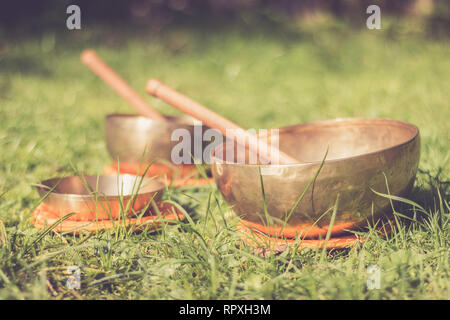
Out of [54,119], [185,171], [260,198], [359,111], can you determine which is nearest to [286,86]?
[359,111]

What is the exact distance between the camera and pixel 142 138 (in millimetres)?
2152

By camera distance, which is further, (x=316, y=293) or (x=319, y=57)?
(x=319, y=57)

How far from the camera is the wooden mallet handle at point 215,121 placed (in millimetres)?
1602

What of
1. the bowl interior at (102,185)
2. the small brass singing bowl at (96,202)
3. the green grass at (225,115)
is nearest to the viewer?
the green grass at (225,115)

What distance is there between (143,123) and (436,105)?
213 cm

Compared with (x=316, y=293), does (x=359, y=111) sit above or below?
above

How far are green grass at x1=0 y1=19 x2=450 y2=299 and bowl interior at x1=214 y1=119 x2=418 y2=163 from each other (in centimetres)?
26

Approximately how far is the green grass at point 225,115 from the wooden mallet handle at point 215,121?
262 millimetres

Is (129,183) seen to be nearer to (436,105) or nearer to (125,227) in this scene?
(125,227)

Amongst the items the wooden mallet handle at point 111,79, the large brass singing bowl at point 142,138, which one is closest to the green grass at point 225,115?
the large brass singing bowl at point 142,138

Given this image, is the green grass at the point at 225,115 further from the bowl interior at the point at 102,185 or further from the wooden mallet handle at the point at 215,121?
the wooden mallet handle at the point at 215,121

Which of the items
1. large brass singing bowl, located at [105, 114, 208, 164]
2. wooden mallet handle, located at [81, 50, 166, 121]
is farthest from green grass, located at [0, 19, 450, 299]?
wooden mallet handle, located at [81, 50, 166, 121]

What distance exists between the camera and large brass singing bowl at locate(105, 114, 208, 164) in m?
2.14

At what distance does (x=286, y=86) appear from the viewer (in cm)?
450
